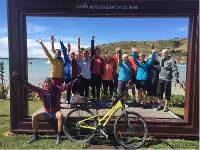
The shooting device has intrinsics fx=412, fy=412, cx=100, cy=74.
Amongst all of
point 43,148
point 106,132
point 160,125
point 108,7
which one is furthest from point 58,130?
point 108,7

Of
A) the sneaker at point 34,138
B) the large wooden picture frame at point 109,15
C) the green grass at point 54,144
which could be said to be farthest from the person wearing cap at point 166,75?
the sneaker at point 34,138

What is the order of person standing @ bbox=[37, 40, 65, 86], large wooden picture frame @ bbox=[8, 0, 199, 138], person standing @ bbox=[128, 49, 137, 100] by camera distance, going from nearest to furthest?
large wooden picture frame @ bbox=[8, 0, 199, 138], person standing @ bbox=[37, 40, 65, 86], person standing @ bbox=[128, 49, 137, 100]

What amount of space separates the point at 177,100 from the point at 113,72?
6.63 feet

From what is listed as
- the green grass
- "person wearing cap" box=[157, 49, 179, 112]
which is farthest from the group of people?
the green grass

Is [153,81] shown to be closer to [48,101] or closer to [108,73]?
[108,73]

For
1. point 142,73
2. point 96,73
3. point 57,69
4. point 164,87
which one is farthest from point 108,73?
point 164,87

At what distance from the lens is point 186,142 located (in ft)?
30.7

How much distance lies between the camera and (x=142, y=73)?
10047 mm

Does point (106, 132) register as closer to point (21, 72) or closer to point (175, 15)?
point (21, 72)

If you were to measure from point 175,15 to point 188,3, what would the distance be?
1.30ft

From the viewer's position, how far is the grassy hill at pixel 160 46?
934 cm

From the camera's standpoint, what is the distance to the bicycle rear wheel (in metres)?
9.32

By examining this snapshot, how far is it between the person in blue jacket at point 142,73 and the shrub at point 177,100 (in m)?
1.05

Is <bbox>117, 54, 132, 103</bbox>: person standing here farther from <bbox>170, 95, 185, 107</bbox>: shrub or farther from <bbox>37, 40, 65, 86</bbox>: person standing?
<bbox>170, 95, 185, 107</bbox>: shrub
